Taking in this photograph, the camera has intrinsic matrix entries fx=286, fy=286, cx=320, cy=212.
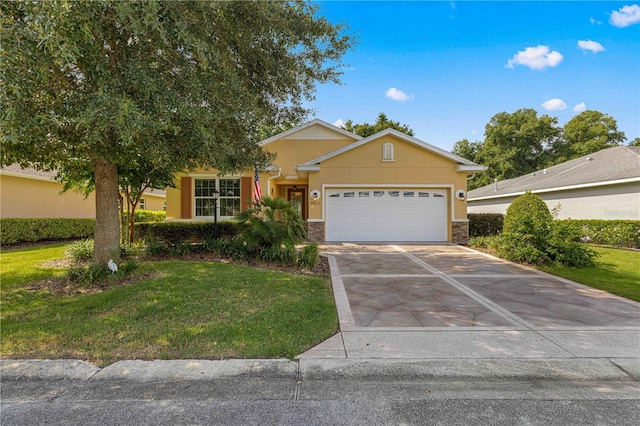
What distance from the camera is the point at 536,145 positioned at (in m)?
32.3

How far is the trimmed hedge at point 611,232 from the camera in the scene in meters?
10.3

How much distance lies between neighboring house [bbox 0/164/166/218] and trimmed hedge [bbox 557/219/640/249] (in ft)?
64.2

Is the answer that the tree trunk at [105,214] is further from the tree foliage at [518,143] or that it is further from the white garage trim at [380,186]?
the tree foliage at [518,143]

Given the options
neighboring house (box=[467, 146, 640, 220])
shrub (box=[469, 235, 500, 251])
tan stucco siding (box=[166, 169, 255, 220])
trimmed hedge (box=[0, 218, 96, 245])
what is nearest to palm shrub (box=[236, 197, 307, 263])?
tan stucco siding (box=[166, 169, 255, 220])

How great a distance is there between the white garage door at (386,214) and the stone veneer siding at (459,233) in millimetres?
324

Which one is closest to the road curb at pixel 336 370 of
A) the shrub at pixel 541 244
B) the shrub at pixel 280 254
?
the shrub at pixel 280 254


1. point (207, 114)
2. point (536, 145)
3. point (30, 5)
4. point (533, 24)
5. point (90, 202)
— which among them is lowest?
point (90, 202)

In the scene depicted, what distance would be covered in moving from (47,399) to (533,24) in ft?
41.1

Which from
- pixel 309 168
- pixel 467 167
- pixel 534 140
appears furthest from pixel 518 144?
pixel 309 168

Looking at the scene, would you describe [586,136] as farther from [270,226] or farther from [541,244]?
[270,226]

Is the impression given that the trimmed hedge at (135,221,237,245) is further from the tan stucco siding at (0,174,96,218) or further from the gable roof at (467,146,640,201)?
the gable roof at (467,146,640,201)

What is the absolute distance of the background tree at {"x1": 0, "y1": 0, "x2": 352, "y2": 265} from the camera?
3357 millimetres

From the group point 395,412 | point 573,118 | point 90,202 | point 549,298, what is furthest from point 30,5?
point 573,118

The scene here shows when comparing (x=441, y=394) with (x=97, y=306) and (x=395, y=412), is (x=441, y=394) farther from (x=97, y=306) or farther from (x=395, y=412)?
(x=97, y=306)
